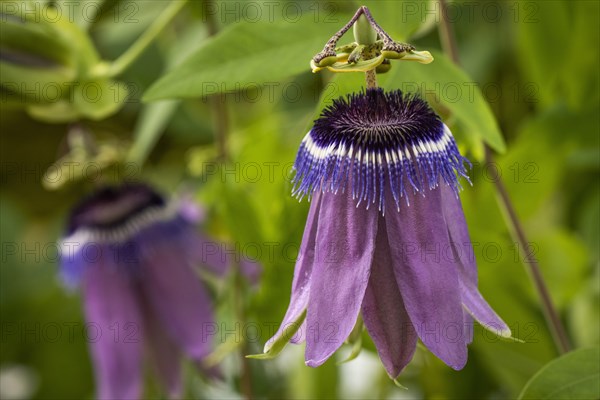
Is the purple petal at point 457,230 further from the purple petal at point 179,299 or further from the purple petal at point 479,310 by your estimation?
the purple petal at point 179,299

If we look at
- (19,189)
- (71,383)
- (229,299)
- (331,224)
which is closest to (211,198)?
(229,299)

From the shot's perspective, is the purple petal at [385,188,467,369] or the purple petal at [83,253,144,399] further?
the purple petal at [83,253,144,399]

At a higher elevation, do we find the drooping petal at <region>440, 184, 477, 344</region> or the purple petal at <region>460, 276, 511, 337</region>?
the drooping petal at <region>440, 184, 477, 344</region>

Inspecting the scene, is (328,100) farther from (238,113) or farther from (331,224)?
(238,113)

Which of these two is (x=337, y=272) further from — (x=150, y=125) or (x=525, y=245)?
(x=150, y=125)

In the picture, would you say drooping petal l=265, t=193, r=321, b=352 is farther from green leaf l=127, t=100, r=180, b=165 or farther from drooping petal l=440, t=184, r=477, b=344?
green leaf l=127, t=100, r=180, b=165

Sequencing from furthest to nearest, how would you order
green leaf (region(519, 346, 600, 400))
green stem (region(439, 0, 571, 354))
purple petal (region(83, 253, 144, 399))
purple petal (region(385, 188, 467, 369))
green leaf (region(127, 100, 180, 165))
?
green leaf (region(127, 100, 180, 165)) → purple petal (region(83, 253, 144, 399)) → green stem (region(439, 0, 571, 354)) → green leaf (region(519, 346, 600, 400)) → purple petal (region(385, 188, 467, 369))

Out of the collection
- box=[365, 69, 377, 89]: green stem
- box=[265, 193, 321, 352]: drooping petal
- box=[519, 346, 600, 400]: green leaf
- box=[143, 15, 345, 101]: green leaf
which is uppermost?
box=[143, 15, 345, 101]: green leaf

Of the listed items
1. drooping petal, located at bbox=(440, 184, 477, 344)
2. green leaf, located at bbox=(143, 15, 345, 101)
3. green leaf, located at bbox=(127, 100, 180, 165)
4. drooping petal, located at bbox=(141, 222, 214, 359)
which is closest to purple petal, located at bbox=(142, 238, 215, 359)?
drooping petal, located at bbox=(141, 222, 214, 359)
